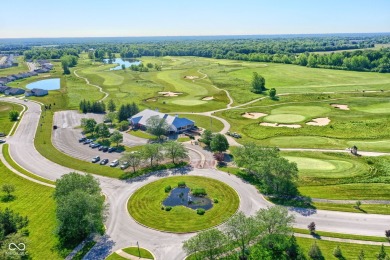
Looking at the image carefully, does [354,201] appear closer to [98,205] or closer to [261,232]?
[261,232]

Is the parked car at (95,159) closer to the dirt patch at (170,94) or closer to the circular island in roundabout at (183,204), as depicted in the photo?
the circular island in roundabout at (183,204)

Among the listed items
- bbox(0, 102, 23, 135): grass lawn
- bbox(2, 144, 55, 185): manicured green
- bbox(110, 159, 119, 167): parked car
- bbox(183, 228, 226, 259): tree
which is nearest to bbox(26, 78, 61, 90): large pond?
bbox(0, 102, 23, 135): grass lawn

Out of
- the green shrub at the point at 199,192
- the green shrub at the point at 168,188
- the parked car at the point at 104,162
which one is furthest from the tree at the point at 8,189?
the green shrub at the point at 199,192

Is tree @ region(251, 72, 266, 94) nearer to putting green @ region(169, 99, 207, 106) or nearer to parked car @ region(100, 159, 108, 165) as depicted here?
putting green @ region(169, 99, 207, 106)

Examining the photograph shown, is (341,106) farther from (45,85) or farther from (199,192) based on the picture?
(45,85)

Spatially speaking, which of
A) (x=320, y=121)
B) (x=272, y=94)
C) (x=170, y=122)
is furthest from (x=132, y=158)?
(x=272, y=94)

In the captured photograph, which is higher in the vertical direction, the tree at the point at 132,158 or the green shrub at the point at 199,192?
the tree at the point at 132,158
